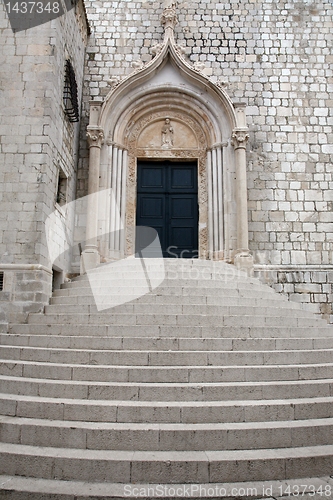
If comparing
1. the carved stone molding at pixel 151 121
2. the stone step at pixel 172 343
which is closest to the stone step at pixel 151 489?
the stone step at pixel 172 343

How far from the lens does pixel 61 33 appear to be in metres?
7.88

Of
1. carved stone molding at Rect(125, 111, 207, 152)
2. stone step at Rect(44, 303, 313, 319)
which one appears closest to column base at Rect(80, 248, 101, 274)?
stone step at Rect(44, 303, 313, 319)

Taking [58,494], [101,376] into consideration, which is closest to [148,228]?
[101,376]

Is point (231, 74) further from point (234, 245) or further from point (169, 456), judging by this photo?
point (169, 456)

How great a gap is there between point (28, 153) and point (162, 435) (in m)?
5.47

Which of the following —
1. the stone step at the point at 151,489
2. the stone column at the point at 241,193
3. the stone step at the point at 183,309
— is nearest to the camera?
the stone step at the point at 151,489

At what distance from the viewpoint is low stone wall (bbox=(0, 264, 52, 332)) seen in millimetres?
6359

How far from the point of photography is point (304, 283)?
8938mm

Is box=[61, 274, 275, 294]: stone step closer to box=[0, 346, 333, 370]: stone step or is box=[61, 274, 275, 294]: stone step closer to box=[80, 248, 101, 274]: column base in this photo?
box=[80, 248, 101, 274]: column base

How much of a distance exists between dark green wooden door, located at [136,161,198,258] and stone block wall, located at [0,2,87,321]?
2.58 metres

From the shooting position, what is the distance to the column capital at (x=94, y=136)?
908 cm

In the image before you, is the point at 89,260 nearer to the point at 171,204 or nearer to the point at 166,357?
the point at 171,204

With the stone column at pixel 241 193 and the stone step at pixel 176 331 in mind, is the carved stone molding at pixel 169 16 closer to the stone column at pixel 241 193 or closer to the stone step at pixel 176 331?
the stone column at pixel 241 193

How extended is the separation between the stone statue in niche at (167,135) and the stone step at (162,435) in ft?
25.4
